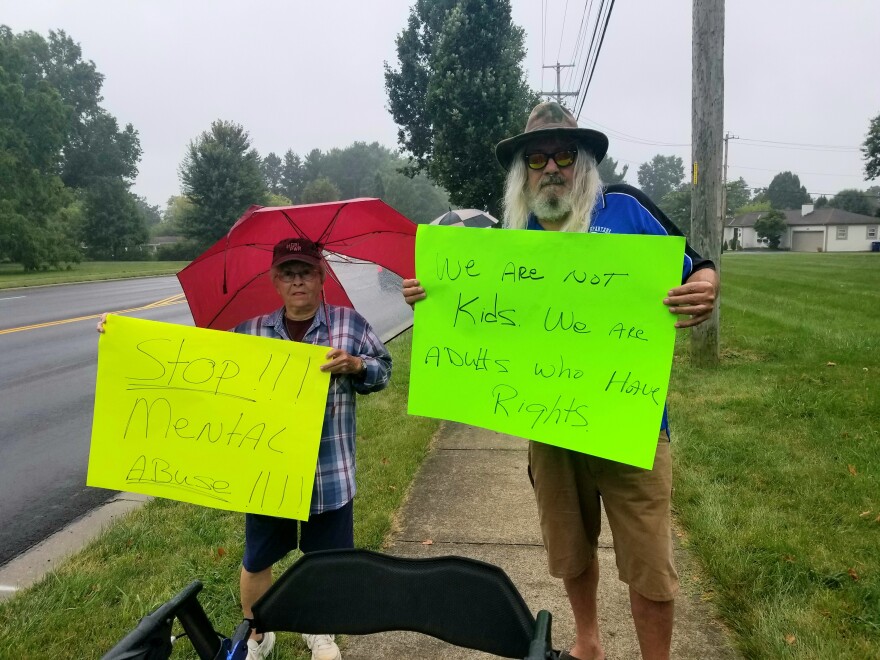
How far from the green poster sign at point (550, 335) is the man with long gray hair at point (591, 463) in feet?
0.34

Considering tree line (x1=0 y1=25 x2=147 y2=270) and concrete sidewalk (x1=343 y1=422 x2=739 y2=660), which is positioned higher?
tree line (x1=0 y1=25 x2=147 y2=270)

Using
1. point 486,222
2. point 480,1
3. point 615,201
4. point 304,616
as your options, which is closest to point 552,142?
point 615,201

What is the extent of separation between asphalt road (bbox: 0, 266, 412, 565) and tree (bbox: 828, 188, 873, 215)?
3442 inches

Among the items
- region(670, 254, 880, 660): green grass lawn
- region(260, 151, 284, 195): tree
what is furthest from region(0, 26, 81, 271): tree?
region(260, 151, 284, 195): tree

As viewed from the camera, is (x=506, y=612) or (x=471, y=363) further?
(x=471, y=363)

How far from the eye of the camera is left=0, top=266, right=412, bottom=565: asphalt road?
345cm

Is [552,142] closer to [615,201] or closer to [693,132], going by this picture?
[615,201]

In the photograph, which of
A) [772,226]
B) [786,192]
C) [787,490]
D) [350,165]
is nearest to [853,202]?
[772,226]

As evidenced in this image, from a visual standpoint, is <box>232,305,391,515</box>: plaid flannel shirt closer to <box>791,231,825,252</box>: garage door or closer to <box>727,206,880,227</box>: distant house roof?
<box>791,231,825,252</box>: garage door

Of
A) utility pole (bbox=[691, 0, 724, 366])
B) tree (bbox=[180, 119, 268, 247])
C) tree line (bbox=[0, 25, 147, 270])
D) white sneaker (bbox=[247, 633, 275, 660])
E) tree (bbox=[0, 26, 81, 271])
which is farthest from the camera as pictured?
tree (bbox=[180, 119, 268, 247])

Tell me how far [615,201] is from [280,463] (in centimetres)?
135

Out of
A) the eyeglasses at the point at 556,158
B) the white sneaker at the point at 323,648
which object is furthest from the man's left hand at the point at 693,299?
the white sneaker at the point at 323,648

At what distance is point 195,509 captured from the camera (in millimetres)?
3693

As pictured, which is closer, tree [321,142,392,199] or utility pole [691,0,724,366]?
utility pole [691,0,724,366]
